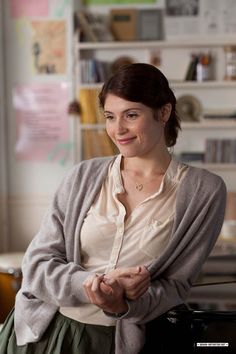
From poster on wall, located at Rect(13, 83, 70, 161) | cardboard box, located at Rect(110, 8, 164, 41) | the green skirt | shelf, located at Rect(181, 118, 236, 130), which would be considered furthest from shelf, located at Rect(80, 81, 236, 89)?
the green skirt

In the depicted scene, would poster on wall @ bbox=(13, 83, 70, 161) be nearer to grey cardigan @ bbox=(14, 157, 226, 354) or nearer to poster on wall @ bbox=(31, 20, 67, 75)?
poster on wall @ bbox=(31, 20, 67, 75)

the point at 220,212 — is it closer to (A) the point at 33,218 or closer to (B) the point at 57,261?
(B) the point at 57,261

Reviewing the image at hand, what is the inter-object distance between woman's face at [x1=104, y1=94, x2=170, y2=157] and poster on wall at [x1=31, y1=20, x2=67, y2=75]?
3313 mm

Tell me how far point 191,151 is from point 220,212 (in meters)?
3.29

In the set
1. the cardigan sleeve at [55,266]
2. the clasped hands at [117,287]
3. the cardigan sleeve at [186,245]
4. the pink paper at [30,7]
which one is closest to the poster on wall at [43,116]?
the pink paper at [30,7]

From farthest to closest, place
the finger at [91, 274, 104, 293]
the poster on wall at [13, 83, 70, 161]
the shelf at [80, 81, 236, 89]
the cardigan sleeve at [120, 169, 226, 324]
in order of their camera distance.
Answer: the poster on wall at [13, 83, 70, 161] → the shelf at [80, 81, 236, 89] → the cardigan sleeve at [120, 169, 226, 324] → the finger at [91, 274, 104, 293]

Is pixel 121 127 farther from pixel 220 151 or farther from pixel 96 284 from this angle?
pixel 220 151

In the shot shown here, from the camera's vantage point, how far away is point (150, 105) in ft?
4.45

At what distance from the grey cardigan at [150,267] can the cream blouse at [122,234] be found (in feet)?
0.08

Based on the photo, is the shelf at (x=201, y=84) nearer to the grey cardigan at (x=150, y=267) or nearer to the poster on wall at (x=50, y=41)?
the poster on wall at (x=50, y=41)

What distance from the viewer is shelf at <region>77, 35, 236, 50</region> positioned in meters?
4.45

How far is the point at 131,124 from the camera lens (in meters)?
1.35

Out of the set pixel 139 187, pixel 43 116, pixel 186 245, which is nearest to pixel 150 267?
pixel 186 245

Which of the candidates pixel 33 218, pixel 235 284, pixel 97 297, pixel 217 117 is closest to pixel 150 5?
pixel 217 117
